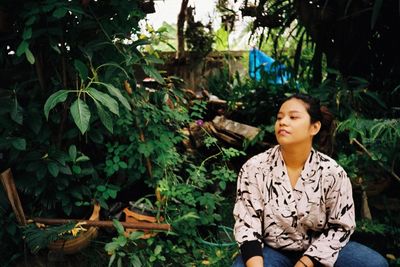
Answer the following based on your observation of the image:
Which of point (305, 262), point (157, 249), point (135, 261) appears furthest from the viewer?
point (157, 249)

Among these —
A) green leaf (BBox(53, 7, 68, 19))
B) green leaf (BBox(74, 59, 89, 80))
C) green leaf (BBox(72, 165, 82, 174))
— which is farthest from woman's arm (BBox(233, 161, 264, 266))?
green leaf (BBox(53, 7, 68, 19))

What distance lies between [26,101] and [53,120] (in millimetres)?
213

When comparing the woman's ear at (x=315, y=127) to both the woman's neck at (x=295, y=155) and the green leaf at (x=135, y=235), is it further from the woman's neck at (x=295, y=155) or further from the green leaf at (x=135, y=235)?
the green leaf at (x=135, y=235)

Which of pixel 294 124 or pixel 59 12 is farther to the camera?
pixel 59 12

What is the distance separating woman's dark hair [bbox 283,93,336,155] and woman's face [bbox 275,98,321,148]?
2 centimetres

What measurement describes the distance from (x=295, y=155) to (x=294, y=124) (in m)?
0.16

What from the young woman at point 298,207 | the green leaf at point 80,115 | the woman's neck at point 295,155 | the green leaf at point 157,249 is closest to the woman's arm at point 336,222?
the young woman at point 298,207

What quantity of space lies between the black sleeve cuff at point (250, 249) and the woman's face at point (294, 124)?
46 centimetres

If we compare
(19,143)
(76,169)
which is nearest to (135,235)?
(76,169)

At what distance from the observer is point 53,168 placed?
8.26 feet

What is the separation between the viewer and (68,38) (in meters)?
2.58

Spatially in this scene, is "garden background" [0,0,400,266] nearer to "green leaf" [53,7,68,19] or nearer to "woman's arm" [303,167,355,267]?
"green leaf" [53,7,68,19]

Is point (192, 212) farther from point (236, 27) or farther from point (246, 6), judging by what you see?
point (236, 27)

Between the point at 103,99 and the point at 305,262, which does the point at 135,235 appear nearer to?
the point at 103,99
